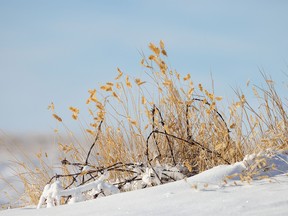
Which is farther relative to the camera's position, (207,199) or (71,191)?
(71,191)

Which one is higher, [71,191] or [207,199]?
[71,191]

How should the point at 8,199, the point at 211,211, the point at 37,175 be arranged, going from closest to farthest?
the point at 211,211
the point at 37,175
the point at 8,199

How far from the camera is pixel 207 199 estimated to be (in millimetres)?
2211

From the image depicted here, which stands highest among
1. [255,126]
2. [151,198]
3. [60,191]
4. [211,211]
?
[255,126]

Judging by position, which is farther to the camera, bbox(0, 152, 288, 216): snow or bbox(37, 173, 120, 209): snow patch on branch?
bbox(37, 173, 120, 209): snow patch on branch

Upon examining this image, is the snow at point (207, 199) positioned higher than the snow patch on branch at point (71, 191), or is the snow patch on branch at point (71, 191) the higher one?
the snow patch on branch at point (71, 191)

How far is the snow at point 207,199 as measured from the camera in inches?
81.6

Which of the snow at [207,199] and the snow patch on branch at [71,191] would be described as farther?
the snow patch on branch at [71,191]

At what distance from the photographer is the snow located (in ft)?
6.80

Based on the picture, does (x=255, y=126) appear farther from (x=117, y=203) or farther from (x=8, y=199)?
(x=8, y=199)

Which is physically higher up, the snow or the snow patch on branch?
the snow patch on branch

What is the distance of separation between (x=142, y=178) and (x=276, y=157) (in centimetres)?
81

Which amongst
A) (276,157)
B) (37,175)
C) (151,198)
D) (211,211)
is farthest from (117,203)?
(37,175)

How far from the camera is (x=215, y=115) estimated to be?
3.36 m
